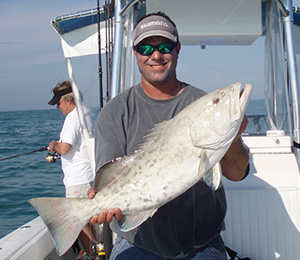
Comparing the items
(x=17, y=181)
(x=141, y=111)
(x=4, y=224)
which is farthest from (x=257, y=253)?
(x=17, y=181)

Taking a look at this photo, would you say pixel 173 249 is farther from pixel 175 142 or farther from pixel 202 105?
pixel 202 105

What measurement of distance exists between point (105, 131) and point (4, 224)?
25.1 feet

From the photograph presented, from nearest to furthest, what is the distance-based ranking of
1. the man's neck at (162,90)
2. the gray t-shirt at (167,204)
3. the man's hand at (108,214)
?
the man's hand at (108,214) < the gray t-shirt at (167,204) < the man's neck at (162,90)

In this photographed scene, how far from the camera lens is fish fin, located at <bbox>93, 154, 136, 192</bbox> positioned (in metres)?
2.27

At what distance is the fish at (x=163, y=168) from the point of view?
6.73 feet

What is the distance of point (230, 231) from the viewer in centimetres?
361

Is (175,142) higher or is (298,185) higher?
(175,142)

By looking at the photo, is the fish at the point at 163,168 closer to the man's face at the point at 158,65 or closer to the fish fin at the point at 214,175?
the fish fin at the point at 214,175

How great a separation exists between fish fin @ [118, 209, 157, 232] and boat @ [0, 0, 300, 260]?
4.82ft

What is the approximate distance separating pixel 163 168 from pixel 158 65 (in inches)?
30.0

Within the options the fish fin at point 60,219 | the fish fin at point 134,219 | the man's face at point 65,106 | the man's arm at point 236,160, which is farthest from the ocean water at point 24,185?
the fish fin at point 60,219

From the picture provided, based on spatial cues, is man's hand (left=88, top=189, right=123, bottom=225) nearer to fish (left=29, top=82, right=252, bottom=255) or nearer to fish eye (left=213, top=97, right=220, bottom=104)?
fish (left=29, top=82, right=252, bottom=255)

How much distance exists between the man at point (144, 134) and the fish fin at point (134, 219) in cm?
26

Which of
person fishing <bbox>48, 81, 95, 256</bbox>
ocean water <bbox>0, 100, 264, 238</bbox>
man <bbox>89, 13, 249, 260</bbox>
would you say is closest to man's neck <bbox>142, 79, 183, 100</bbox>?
man <bbox>89, 13, 249, 260</bbox>
